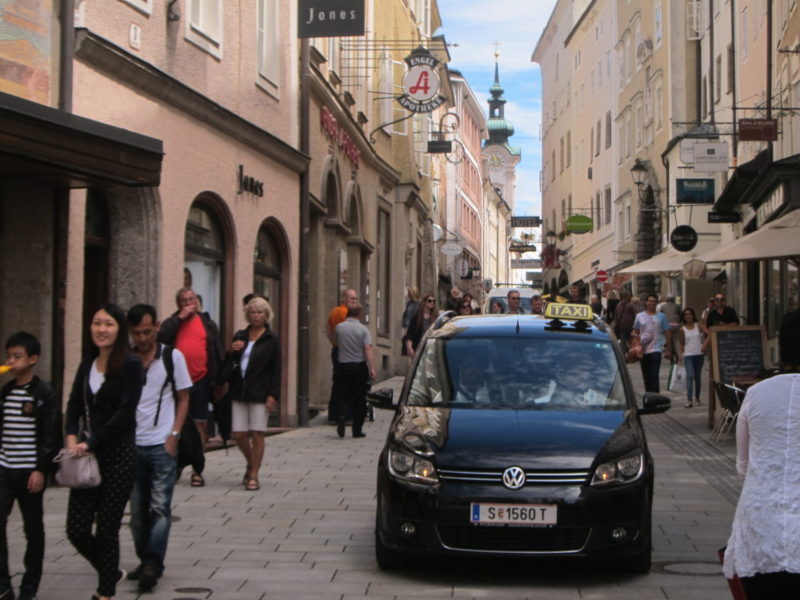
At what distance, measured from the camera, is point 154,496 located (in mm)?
7777

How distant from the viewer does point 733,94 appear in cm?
3481

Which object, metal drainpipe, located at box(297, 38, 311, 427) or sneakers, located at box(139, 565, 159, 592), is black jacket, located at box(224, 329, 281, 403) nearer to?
sneakers, located at box(139, 565, 159, 592)

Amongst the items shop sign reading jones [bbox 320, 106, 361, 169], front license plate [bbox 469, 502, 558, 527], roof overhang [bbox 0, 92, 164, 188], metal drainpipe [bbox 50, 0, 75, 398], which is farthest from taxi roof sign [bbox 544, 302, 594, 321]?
shop sign reading jones [bbox 320, 106, 361, 169]

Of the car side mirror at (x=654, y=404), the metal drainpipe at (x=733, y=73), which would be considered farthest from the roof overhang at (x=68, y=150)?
the metal drainpipe at (x=733, y=73)

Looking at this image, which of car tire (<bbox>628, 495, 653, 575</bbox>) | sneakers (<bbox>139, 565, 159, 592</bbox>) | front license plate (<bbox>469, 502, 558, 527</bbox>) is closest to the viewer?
sneakers (<bbox>139, 565, 159, 592</bbox>)

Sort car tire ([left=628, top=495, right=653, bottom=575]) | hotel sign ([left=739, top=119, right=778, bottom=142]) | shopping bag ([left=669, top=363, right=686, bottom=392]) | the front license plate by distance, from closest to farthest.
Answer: the front license plate, car tire ([left=628, top=495, right=653, bottom=575]), shopping bag ([left=669, top=363, right=686, bottom=392]), hotel sign ([left=739, top=119, right=778, bottom=142])

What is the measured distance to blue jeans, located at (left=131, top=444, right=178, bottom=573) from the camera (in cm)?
775

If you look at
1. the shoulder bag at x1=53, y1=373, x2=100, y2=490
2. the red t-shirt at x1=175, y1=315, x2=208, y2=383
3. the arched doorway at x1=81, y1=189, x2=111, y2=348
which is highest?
the arched doorway at x1=81, y1=189, x2=111, y2=348

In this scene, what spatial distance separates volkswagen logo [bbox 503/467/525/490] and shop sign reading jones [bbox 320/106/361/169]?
1573 centimetres

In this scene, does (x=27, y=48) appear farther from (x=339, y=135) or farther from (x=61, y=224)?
(x=339, y=135)

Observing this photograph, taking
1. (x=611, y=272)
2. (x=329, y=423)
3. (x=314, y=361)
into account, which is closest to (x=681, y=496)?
(x=329, y=423)

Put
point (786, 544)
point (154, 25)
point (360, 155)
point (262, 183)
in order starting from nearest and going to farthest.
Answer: point (786, 544)
point (154, 25)
point (262, 183)
point (360, 155)

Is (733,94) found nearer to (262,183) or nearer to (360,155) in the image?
(360,155)

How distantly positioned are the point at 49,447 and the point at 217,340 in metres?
5.37
